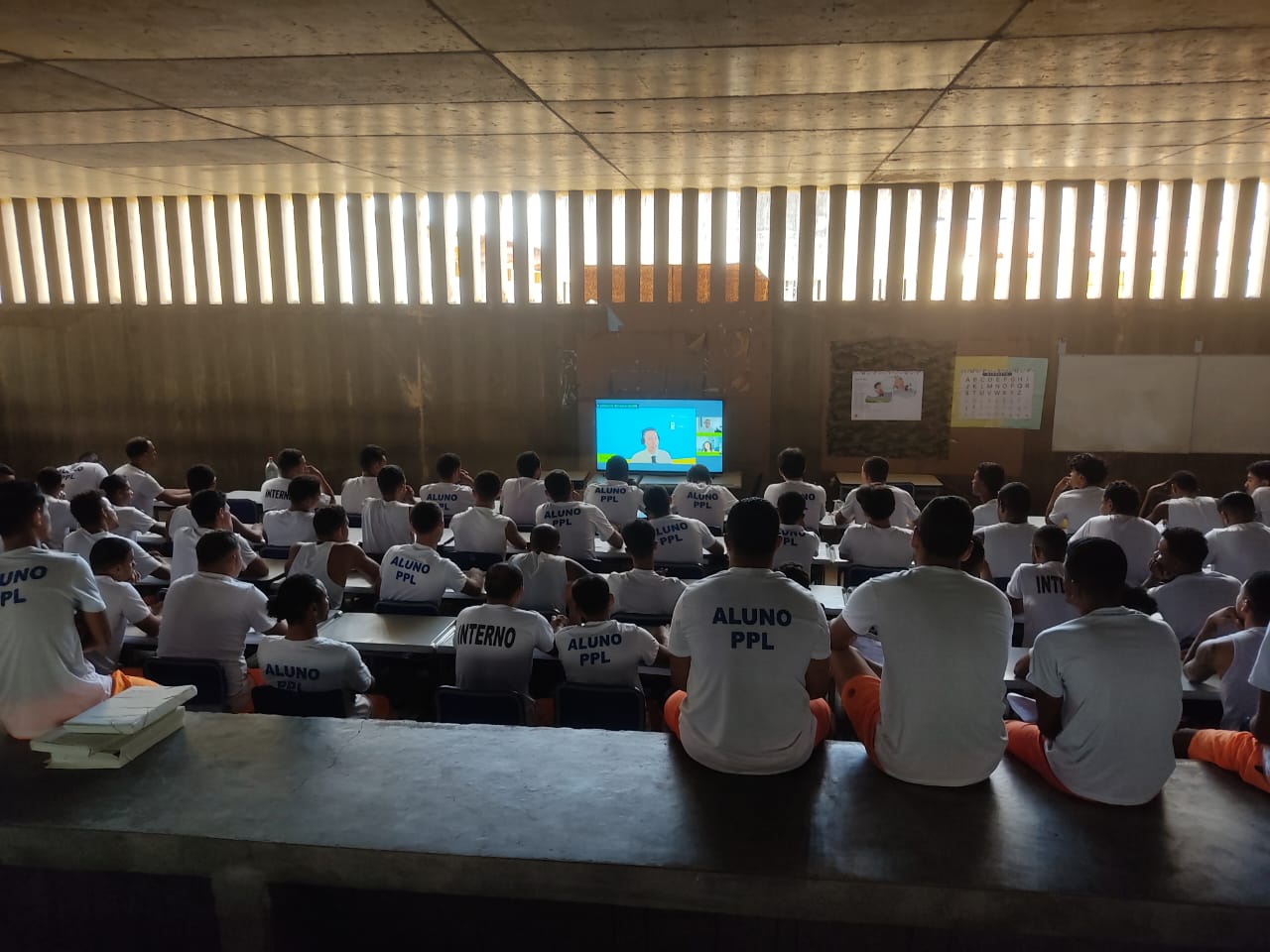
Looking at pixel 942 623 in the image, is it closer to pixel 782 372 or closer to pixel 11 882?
pixel 11 882

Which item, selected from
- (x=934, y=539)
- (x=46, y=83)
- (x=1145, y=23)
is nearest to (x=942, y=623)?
(x=934, y=539)

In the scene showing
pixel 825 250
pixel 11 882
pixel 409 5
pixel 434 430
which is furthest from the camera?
pixel 434 430

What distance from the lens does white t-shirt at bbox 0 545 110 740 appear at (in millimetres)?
2629

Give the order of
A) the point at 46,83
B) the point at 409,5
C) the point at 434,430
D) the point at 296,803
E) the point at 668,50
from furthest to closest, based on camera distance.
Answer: the point at 434,430 < the point at 46,83 < the point at 668,50 < the point at 409,5 < the point at 296,803

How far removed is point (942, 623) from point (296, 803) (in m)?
1.85

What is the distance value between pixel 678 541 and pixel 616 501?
127cm

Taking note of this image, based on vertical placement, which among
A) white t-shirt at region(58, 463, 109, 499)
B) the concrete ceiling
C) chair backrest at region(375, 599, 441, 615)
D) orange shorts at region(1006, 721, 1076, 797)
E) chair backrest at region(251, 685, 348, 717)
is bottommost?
chair backrest at region(251, 685, 348, 717)

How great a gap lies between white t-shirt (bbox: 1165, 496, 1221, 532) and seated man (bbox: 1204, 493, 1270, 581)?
2.78 ft

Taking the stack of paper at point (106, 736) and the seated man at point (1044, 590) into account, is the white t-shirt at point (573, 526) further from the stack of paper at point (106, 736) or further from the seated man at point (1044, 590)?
the stack of paper at point (106, 736)

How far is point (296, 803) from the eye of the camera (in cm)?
224

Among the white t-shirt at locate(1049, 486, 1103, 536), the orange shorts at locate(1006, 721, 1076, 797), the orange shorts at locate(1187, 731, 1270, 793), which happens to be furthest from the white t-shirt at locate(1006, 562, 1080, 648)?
the white t-shirt at locate(1049, 486, 1103, 536)

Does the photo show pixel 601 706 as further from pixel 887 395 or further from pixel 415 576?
pixel 887 395

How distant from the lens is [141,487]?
6.70 m

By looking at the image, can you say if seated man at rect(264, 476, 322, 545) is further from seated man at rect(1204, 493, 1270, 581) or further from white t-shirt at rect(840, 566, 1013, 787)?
seated man at rect(1204, 493, 1270, 581)
